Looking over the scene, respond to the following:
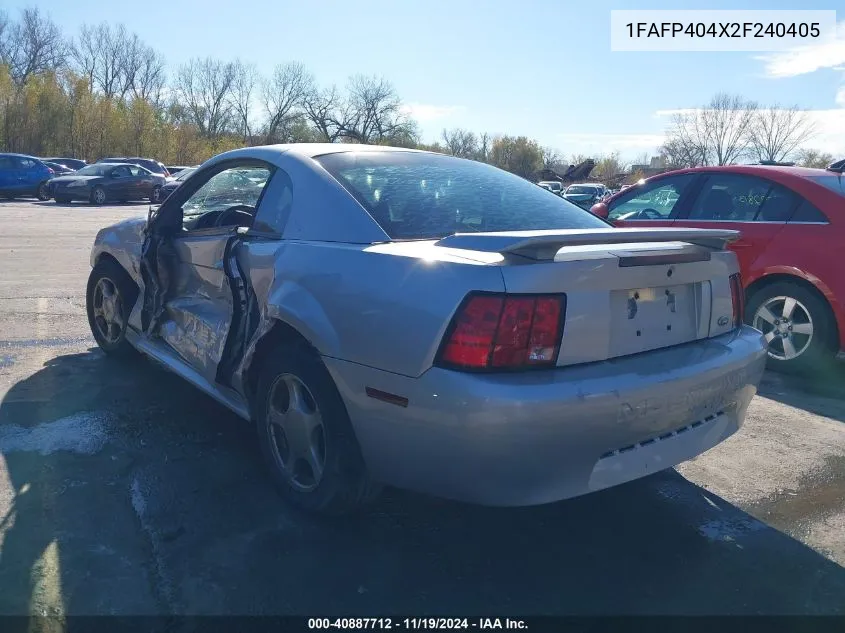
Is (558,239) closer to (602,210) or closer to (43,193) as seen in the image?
(602,210)

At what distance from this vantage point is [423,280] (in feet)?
8.11

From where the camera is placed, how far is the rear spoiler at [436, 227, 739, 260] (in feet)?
7.79

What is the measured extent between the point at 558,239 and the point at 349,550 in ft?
4.72

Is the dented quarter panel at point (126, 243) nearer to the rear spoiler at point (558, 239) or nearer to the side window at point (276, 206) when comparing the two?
the side window at point (276, 206)

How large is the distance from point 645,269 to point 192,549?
79.3 inches

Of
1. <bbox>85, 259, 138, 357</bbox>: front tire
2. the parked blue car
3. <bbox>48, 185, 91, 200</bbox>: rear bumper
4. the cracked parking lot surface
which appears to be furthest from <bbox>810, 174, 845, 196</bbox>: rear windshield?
the parked blue car

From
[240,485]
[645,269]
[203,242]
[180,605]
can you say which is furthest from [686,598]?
[203,242]

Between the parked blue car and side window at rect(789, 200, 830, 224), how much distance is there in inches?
1020

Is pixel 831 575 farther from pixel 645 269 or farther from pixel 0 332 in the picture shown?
pixel 0 332

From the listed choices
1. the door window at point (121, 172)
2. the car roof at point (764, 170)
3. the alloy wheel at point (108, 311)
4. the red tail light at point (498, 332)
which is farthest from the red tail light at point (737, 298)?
the door window at point (121, 172)

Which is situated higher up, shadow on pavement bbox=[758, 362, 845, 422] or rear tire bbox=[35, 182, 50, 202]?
rear tire bbox=[35, 182, 50, 202]

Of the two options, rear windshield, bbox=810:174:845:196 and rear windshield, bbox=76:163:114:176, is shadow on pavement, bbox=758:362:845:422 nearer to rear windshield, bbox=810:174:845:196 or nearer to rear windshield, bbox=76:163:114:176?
rear windshield, bbox=810:174:845:196

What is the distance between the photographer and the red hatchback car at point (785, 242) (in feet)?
16.6

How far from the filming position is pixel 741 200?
18.9 ft
